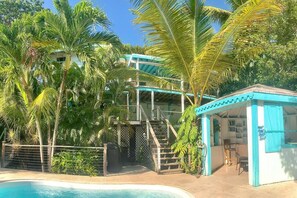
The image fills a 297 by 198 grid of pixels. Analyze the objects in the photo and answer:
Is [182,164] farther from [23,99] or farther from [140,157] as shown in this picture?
[23,99]

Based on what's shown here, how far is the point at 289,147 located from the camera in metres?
9.87

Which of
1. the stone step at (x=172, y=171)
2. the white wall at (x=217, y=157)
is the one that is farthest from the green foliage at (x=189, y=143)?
the white wall at (x=217, y=157)

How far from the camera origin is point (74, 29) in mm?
11406

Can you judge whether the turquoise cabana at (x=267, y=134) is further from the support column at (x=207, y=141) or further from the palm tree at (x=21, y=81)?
the palm tree at (x=21, y=81)

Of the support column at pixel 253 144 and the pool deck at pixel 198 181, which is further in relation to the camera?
the support column at pixel 253 144

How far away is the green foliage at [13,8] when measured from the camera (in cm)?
3064

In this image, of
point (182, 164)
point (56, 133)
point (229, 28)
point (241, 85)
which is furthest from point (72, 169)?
point (241, 85)

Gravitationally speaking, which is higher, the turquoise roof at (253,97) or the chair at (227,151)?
the turquoise roof at (253,97)

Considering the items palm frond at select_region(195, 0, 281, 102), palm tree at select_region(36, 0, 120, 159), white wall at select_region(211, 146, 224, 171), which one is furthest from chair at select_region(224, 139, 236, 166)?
palm tree at select_region(36, 0, 120, 159)

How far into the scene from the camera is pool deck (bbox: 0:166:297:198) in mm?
8547

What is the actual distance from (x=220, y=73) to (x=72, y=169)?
22.3 feet

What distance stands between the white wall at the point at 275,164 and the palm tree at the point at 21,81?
7.32 meters

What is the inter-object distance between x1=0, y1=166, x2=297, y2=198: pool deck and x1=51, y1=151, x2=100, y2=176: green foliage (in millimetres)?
443

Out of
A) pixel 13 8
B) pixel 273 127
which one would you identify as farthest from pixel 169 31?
pixel 13 8
